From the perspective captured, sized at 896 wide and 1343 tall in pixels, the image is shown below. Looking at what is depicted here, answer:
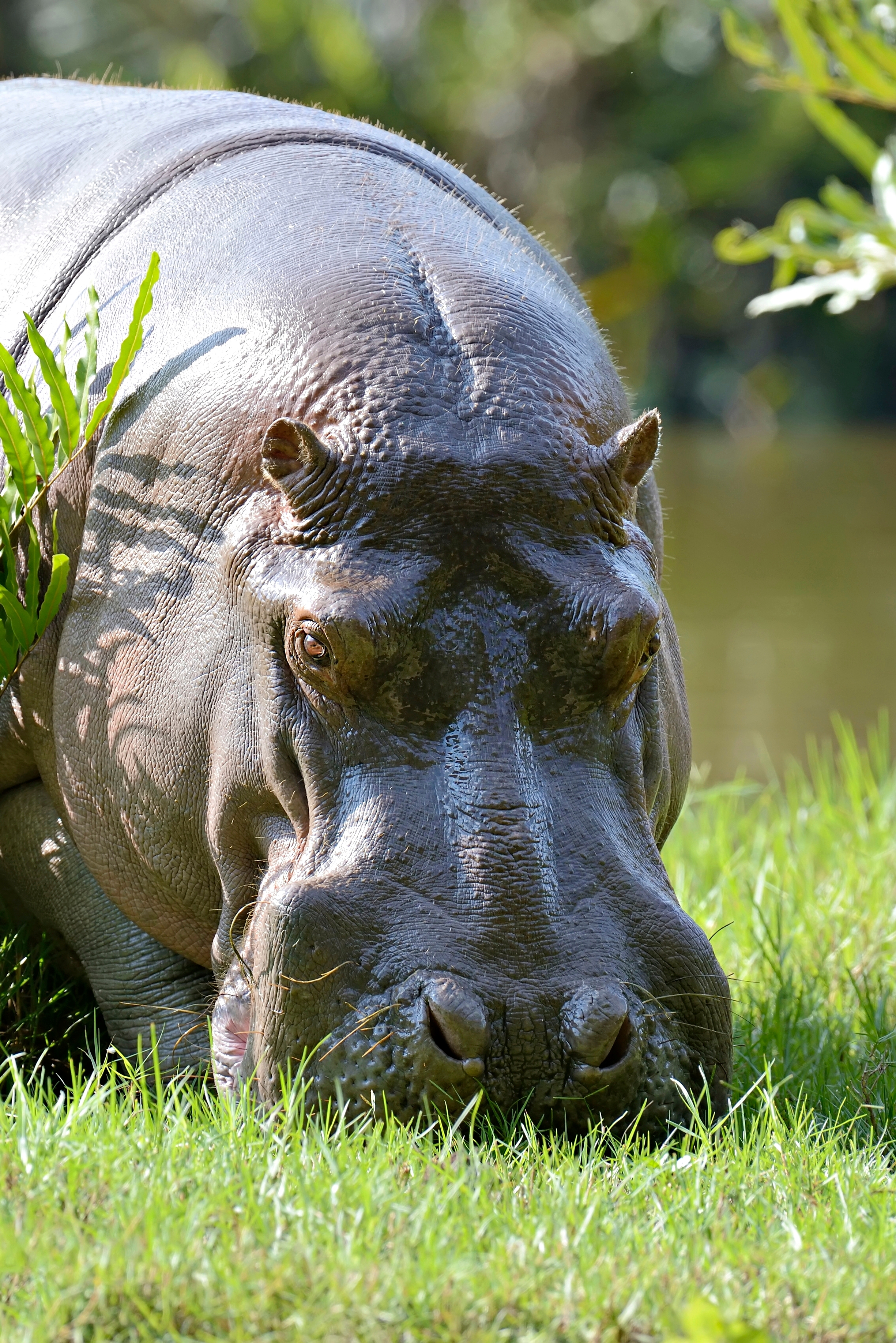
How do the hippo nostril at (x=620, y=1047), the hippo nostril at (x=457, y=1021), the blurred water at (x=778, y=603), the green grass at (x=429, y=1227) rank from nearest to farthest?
the green grass at (x=429, y=1227)
the hippo nostril at (x=457, y=1021)
the hippo nostril at (x=620, y=1047)
the blurred water at (x=778, y=603)

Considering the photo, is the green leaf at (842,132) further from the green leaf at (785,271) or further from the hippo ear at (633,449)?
the hippo ear at (633,449)

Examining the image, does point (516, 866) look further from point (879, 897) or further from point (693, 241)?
point (693, 241)

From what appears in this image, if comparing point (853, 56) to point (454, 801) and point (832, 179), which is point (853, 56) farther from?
point (454, 801)

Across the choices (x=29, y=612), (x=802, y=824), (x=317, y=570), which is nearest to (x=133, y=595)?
(x=29, y=612)

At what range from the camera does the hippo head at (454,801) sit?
8.87 feet

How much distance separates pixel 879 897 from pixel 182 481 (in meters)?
2.62

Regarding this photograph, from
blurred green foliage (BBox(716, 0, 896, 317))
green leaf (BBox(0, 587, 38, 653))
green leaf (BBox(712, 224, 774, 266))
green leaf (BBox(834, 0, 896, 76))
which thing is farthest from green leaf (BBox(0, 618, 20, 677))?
green leaf (BBox(834, 0, 896, 76))

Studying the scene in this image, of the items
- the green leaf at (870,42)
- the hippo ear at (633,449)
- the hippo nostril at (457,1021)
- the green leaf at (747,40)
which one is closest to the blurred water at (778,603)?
the hippo ear at (633,449)

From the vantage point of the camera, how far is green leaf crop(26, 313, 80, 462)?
10.6 feet

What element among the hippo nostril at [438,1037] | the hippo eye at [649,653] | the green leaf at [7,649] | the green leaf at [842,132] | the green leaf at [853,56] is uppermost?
the green leaf at [853,56]

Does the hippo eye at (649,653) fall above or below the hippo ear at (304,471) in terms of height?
below

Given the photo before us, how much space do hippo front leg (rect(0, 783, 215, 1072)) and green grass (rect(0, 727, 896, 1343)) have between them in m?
0.17

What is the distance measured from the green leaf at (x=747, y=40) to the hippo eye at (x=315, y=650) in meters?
3.47

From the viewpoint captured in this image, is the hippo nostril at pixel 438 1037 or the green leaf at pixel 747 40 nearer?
the hippo nostril at pixel 438 1037
